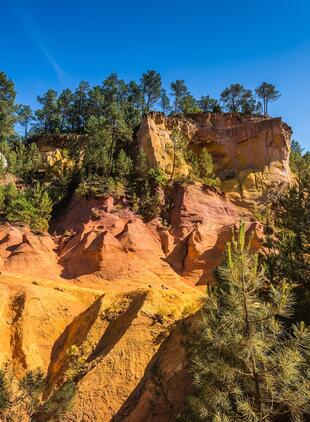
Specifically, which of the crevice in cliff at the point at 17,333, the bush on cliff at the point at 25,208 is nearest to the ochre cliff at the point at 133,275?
the crevice in cliff at the point at 17,333

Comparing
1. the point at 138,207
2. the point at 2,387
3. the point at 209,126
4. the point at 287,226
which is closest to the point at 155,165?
the point at 138,207

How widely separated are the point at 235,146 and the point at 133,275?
27289mm

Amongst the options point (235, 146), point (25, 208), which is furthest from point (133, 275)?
point (235, 146)

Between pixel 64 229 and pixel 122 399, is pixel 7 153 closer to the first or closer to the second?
pixel 64 229

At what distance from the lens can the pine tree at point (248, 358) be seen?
7199 mm

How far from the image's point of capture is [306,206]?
13.7 m

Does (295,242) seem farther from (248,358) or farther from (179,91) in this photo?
(179,91)

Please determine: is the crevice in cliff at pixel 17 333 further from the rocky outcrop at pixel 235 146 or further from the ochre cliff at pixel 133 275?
the rocky outcrop at pixel 235 146

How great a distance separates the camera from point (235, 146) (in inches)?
1801

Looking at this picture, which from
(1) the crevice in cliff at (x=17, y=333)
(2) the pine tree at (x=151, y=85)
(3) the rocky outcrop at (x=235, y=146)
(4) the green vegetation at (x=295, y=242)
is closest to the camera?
(4) the green vegetation at (x=295, y=242)

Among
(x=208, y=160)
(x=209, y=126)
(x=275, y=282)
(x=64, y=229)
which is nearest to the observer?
(x=275, y=282)

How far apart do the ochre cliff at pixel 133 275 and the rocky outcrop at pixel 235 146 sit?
139mm

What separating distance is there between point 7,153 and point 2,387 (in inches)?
1511

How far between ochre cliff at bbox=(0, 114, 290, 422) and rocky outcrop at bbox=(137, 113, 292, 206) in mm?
139
